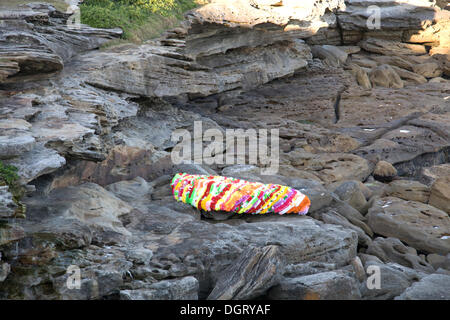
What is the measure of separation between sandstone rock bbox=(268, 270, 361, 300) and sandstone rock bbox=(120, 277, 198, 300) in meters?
1.08

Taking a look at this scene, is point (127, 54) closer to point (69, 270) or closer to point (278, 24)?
point (278, 24)

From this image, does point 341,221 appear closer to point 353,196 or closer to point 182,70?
point 353,196

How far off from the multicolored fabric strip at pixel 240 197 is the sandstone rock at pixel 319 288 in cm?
288

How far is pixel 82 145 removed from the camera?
828 cm

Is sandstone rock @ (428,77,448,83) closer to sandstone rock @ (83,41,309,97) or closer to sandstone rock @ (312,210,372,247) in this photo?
sandstone rock @ (83,41,309,97)

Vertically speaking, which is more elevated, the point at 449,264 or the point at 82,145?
the point at 82,145

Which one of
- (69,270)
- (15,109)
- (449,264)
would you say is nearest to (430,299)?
(449,264)

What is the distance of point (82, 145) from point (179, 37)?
7.82 metres

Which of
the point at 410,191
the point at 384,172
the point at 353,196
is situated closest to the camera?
the point at 353,196

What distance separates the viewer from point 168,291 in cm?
608

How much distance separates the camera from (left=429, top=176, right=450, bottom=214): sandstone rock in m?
11.9

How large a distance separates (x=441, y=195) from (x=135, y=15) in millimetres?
10178

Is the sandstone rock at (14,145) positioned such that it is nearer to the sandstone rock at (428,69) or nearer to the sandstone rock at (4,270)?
the sandstone rock at (4,270)

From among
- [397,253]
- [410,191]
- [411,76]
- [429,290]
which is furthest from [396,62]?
[429,290]
